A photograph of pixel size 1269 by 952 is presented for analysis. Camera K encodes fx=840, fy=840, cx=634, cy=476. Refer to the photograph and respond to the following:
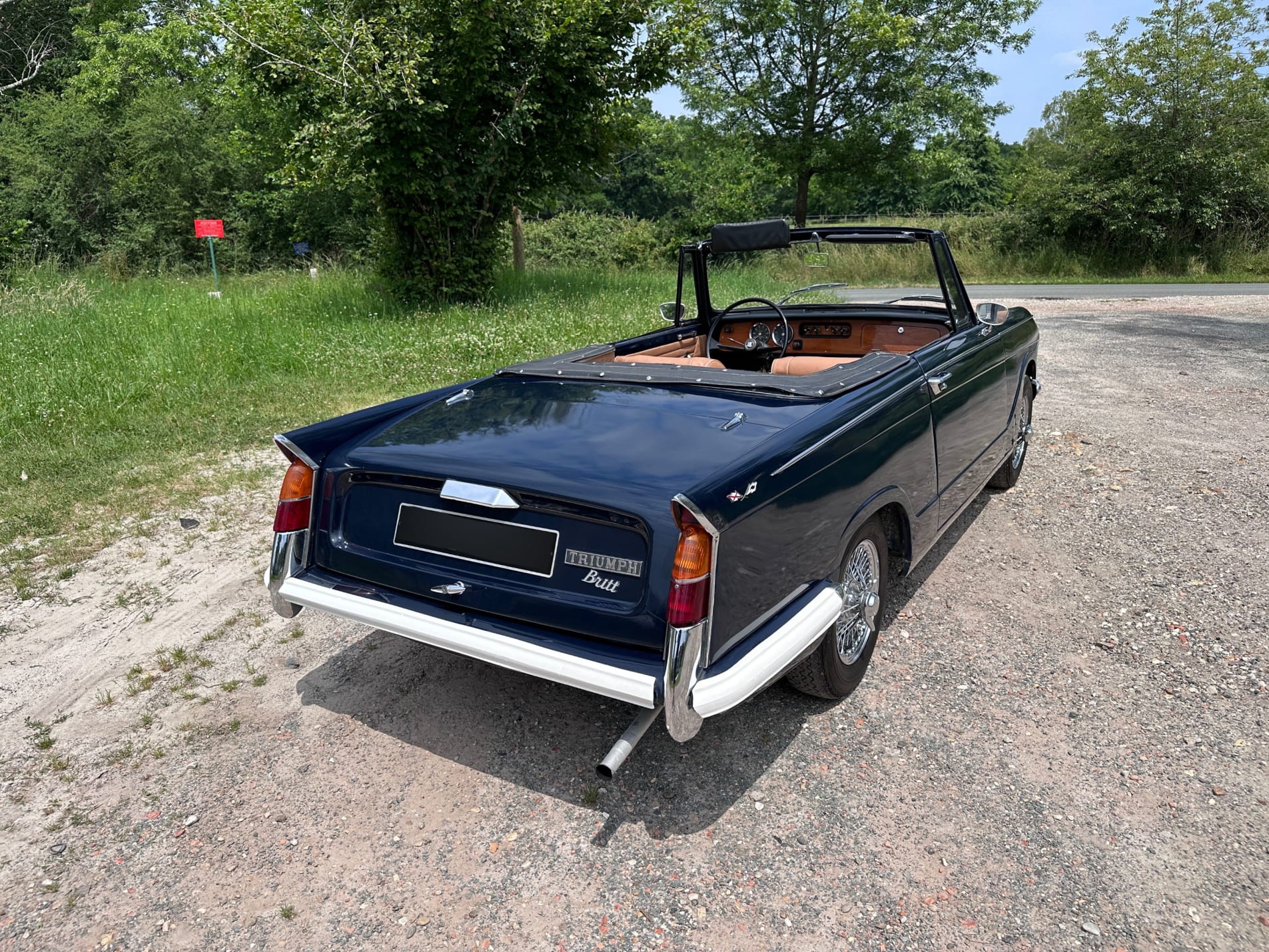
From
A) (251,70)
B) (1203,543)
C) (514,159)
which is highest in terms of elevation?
(251,70)

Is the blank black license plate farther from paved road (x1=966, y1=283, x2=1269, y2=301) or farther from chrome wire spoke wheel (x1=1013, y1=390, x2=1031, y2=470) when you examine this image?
paved road (x1=966, y1=283, x2=1269, y2=301)

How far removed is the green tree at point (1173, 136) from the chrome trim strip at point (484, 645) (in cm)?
2494

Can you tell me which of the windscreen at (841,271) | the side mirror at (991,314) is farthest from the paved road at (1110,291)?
the side mirror at (991,314)

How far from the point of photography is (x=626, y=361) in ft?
12.9

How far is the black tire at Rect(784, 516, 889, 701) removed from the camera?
2984 millimetres

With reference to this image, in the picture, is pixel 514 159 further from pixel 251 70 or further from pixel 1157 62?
pixel 1157 62

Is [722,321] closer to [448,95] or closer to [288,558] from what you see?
[288,558]

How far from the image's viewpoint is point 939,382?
3.67m

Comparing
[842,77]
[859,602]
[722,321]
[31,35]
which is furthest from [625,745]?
[31,35]

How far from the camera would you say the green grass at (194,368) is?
5.68 meters

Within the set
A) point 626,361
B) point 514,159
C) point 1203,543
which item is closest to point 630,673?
point 626,361

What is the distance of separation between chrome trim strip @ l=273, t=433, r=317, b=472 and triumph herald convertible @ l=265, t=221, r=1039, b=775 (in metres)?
0.01

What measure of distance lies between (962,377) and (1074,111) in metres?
24.7

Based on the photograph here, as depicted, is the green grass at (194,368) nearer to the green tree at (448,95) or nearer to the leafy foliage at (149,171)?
the green tree at (448,95)
